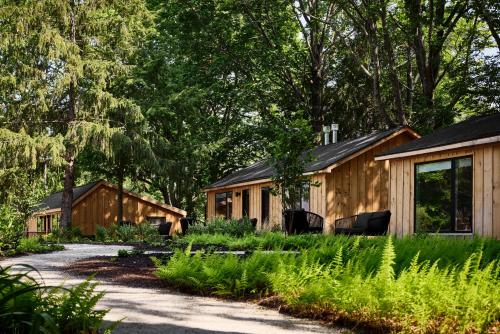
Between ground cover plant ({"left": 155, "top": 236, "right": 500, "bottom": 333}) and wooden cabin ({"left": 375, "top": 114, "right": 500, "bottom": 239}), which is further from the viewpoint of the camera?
wooden cabin ({"left": 375, "top": 114, "right": 500, "bottom": 239})

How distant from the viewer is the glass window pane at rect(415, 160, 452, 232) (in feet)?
47.2

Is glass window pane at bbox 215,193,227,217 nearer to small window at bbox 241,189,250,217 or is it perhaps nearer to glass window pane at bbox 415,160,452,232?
small window at bbox 241,189,250,217

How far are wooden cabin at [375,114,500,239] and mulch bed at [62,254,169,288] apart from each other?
7.65 metres

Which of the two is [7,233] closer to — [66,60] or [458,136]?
[458,136]

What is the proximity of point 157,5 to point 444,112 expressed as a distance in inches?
615

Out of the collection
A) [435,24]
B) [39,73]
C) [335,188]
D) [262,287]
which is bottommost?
[262,287]

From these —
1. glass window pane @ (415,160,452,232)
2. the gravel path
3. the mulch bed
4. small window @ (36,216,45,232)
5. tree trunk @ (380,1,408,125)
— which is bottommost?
small window @ (36,216,45,232)

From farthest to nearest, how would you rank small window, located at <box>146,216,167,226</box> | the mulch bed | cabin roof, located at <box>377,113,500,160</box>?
small window, located at <box>146,216,167,226</box> → cabin roof, located at <box>377,113,500,160</box> → the mulch bed

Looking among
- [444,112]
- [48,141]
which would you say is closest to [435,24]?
[444,112]

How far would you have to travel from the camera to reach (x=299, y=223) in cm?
1622

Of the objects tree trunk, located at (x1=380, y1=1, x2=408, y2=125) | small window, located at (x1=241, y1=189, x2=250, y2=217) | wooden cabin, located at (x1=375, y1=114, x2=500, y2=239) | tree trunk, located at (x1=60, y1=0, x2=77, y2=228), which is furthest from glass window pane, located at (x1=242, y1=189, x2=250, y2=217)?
wooden cabin, located at (x1=375, y1=114, x2=500, y2=239)

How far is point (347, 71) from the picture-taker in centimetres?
3166

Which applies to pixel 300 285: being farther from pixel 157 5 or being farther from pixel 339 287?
pixel 157 5

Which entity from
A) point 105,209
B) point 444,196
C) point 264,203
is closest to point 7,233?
point 444,196
